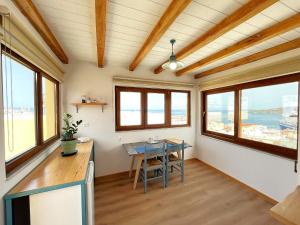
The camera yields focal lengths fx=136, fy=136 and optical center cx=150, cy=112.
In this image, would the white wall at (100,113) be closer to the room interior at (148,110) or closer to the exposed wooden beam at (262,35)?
the room interior at (148,110)

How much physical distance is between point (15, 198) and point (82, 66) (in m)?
2.30

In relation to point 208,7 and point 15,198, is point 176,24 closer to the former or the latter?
point 208,7

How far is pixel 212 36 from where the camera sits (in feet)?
5.21

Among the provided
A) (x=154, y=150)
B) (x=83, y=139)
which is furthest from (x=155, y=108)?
(x=83, y=139)

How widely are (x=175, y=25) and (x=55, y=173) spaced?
2.01m

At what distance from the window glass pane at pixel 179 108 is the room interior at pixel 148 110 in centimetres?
3

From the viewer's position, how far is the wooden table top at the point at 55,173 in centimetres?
112

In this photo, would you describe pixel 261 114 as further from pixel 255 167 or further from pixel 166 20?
pixel 166 20

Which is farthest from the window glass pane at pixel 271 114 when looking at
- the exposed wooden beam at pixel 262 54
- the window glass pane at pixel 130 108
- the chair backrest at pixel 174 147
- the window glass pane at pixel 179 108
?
the window glass pane at pixel 130 108

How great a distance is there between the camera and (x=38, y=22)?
137cm

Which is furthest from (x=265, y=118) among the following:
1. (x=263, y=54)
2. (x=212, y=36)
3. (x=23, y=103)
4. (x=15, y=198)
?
(x=23, y=103)

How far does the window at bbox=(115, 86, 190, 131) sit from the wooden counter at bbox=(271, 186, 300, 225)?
2497mm

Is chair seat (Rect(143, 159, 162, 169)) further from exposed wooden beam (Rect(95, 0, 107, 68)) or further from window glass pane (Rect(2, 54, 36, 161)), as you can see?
exposed wooden beam (Rect(95, 0, 107, 68))

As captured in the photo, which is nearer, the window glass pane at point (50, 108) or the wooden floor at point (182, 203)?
the wooden floor at point (182, 203)
